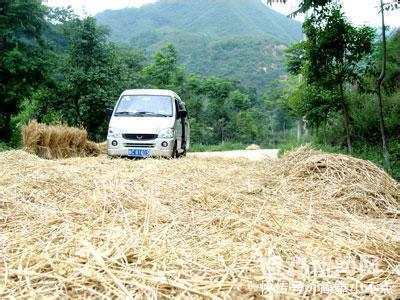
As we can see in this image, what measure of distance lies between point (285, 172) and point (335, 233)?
8.96 ft

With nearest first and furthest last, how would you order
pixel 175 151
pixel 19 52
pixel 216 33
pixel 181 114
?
pixel 175 151 → pixel 181 114 → pixel 19 52 → pixel 216 33

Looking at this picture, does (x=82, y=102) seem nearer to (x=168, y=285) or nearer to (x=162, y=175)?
(x=162, y=175)

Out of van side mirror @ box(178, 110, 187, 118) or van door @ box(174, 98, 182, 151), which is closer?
van door @ box(174, 98, 182, 151)

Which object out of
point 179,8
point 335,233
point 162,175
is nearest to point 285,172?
point 162,175

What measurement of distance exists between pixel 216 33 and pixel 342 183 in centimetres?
13530

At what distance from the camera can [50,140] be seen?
1121 centimetres

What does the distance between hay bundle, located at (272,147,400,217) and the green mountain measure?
59.0 m

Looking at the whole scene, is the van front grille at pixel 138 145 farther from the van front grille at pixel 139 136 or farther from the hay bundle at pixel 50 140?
the hay bundle at pixel 50 140

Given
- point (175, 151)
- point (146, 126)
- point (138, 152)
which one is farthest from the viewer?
A: point (175, 151)

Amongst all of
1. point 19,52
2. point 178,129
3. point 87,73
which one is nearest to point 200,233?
point 178,129

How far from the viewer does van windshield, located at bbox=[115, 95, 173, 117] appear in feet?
38.8

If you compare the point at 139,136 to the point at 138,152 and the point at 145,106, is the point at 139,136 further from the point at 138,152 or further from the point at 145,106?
the point at 145,106

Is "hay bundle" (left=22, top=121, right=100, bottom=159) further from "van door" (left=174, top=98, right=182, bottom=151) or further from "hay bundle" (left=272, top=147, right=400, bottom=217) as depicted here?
"hay bundle" (left=272, top=147, right=400, bottom=217)

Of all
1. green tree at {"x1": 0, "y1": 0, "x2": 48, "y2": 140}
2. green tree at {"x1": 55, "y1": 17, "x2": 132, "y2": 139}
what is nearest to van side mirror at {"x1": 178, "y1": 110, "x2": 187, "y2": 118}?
green tree at {"x1": 0, "y1": 0, "x2": 48, "y2": 140}
